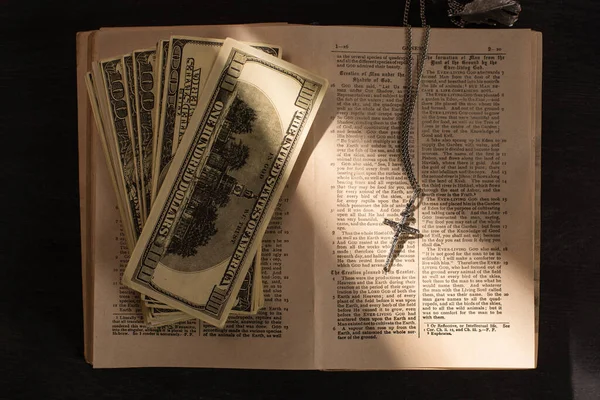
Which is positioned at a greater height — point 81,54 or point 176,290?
point 81,54

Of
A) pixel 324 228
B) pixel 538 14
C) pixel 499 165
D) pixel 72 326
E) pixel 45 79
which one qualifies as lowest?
pixel 72 326

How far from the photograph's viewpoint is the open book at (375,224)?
79 cm

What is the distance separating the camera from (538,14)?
81 centimetres

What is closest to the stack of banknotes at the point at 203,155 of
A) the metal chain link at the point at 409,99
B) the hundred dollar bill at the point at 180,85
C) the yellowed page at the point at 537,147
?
the hundred dollar bill at the point at 180,85

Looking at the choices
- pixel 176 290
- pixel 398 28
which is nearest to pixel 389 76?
pixel 398 28

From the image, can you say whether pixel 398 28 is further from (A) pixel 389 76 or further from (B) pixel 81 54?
(B) pixel 81 54

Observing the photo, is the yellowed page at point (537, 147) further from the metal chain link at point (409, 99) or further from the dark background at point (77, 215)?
the metal chain link at point (409, 99)

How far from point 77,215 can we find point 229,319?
1.04 ft

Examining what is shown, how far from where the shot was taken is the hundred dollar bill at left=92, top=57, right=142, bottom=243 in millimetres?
768

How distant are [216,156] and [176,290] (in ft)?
0.74

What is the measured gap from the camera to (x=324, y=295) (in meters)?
0.79

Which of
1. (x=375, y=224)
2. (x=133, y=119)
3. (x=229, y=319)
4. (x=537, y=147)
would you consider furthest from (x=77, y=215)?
(x=537, y=147)

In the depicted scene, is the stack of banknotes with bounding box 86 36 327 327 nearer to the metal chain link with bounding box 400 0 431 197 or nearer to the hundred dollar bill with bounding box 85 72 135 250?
the hundred dollar bill with bounding box 85 72 135 250

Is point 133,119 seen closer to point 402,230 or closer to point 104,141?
point 104,141
